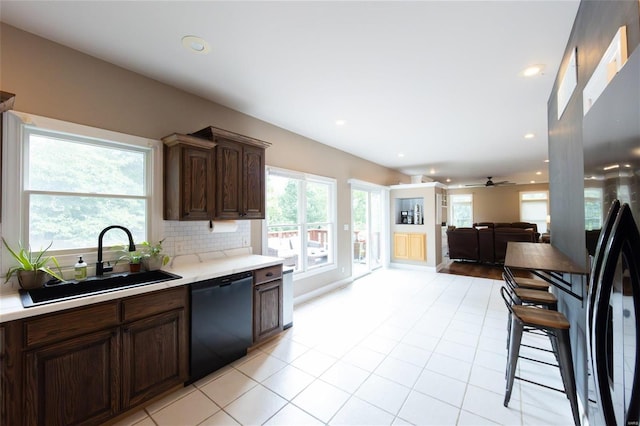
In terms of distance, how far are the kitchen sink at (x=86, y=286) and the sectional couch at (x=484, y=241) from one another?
7169 millimetres

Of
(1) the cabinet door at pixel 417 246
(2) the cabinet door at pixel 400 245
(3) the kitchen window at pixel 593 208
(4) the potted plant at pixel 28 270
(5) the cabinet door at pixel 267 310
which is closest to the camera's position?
(3) the kitchen window at pixel 593 208

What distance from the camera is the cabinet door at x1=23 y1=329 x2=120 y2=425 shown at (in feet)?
4.81

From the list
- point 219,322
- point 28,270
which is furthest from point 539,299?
point 28,270

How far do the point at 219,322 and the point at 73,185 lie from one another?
1.64m

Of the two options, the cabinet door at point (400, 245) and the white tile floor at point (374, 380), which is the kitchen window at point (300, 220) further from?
the cabinet door at point (400, 245)

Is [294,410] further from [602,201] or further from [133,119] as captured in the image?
[133,119]

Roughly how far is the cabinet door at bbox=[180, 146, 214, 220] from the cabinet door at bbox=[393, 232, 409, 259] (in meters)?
5.37

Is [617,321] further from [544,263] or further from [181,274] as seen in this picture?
[181,274]

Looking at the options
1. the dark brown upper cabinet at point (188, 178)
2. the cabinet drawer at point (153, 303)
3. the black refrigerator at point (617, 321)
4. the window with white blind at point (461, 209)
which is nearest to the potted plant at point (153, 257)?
the dark brown upper cabinet at point (188, 178)

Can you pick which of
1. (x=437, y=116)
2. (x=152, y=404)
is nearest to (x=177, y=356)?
(x=152, y=404)

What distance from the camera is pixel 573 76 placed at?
1831 millimetres

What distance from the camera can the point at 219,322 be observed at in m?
2.35

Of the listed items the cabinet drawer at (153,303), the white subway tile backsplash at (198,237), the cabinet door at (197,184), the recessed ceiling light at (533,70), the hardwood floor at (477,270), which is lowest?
the hardwood floor at (477,270)

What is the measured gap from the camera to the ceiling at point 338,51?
1.70m
